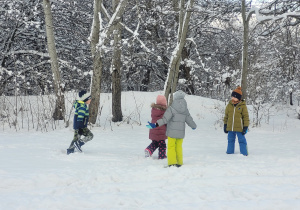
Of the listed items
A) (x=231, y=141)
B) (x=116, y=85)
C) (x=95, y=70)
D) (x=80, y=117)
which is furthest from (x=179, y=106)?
Answer: (x=116, y=85)

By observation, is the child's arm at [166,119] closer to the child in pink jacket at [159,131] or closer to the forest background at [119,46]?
the child in pink jacket at [159,131]

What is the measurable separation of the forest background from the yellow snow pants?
15.3 feet

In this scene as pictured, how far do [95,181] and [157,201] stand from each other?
4.17 ft

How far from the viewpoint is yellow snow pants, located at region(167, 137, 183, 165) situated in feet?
19.7

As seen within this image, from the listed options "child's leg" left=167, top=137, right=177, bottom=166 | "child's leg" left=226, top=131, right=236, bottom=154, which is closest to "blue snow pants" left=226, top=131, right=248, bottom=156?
"child's leg" left=226, top=131, right=236, bottom=154

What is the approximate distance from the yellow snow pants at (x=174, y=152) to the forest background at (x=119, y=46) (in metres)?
4.68

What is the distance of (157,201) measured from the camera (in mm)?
4141

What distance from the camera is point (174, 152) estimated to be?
604 cm

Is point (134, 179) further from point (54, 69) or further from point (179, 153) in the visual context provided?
point (54, 69)

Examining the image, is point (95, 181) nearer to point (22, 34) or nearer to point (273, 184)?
point (273, 184)

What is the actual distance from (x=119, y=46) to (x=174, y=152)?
22.1 ft

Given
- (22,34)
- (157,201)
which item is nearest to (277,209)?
(157,201)

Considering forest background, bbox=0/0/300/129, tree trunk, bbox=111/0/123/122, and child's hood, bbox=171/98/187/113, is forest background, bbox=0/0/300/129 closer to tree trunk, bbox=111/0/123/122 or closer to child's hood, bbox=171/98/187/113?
tree trunk, bbox=111/0/123/122

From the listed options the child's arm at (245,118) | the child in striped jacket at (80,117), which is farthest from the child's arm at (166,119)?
the child's arm at (245,118)
